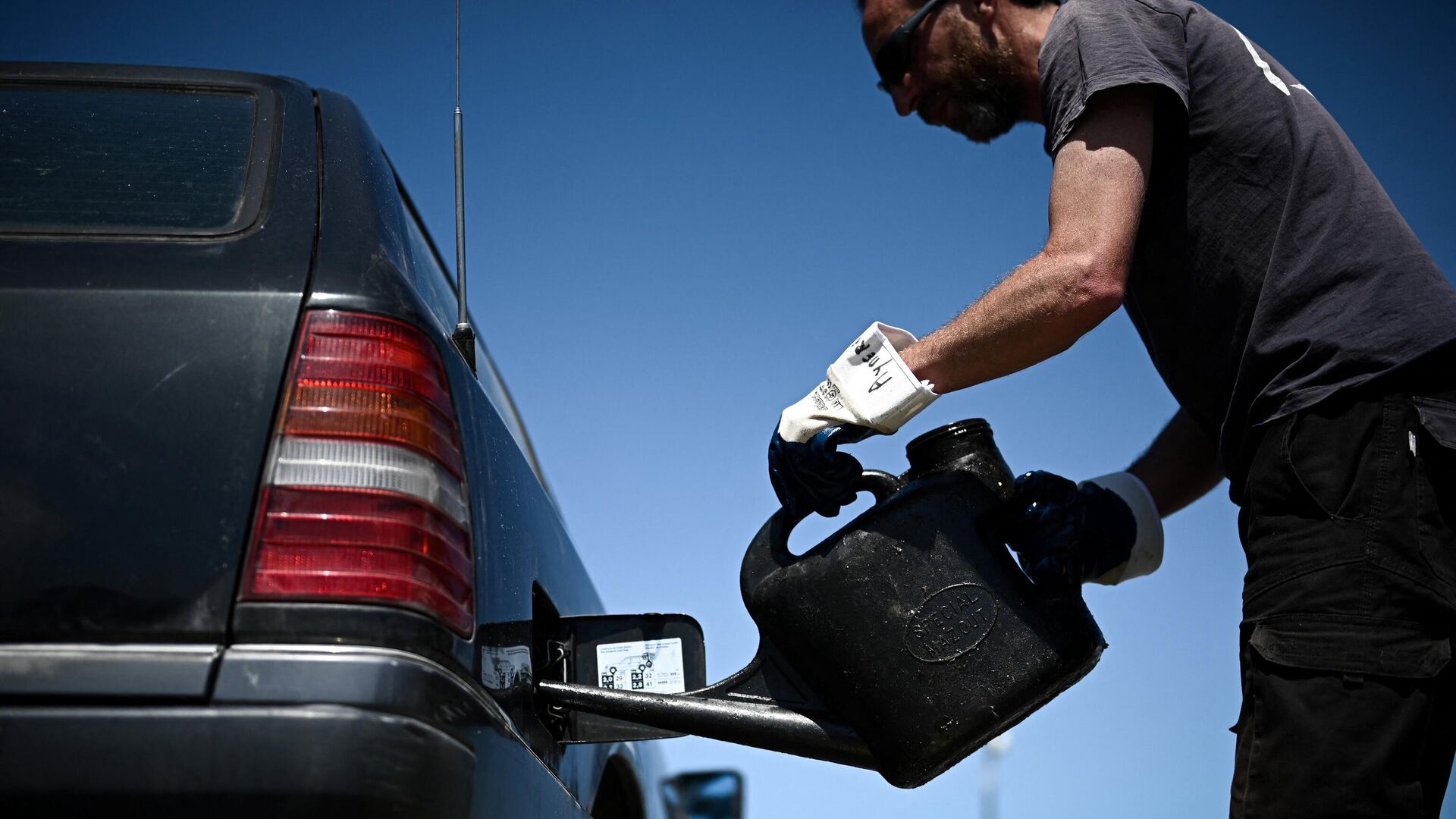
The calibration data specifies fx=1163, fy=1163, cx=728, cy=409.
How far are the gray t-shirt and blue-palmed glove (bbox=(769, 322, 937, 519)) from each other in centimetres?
49

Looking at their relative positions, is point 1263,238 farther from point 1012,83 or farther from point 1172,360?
point 1012,83

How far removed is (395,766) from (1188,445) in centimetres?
182

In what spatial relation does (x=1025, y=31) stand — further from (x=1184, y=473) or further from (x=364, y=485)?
(x=364, y=485)

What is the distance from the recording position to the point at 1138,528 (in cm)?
230

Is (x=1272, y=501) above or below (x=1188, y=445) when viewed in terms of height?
above

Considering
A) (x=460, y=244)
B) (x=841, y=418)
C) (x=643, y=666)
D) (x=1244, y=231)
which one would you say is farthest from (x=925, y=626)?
(x=460, y=244)

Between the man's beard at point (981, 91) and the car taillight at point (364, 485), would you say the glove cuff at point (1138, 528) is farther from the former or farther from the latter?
the car taillight at point (364, 485)

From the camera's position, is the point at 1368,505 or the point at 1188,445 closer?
the point at 1368,505

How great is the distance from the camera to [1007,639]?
1.85 m

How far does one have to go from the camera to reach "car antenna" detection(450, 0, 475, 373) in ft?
5.94

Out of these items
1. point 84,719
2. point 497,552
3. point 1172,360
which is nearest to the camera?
point 84,719

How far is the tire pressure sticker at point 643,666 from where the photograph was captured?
194cm

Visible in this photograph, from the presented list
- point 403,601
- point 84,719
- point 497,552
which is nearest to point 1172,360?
point 497,552

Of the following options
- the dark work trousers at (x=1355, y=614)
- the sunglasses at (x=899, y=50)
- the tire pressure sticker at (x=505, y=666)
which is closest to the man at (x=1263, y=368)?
the dark work trousers at (x=1355, y=614)
